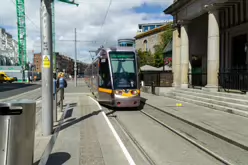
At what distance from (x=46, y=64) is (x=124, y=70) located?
22.6 feet

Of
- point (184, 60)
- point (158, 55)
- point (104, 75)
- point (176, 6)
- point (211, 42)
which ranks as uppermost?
point (176, 6)

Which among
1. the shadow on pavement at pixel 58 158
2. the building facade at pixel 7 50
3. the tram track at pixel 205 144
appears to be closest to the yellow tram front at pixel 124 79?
the tram track at pixel 205 144

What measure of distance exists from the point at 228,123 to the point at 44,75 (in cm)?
658

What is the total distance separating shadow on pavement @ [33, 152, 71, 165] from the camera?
605 centimetres

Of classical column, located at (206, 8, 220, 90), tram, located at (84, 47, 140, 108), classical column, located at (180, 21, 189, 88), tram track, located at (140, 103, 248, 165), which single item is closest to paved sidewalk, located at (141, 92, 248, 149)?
tram track, located at (140, 103, 248, 165)

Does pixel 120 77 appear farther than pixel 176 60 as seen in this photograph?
No

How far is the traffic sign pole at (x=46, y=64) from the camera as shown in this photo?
866 centimetres

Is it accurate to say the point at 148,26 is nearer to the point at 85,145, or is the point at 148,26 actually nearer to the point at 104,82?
the point at 104,82

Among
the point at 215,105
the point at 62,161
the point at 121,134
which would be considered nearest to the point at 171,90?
the point at 215,105

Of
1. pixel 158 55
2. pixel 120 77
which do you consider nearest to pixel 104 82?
pixel 120 77

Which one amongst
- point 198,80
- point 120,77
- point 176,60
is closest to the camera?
point 120,77

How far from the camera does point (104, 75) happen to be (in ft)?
51.4

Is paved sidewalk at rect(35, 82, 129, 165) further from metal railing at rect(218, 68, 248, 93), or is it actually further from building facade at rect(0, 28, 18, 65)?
building facade at rect(0, 28, 18, 65)

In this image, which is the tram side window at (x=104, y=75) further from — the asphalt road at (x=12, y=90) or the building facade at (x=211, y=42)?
the asphalt road at (x=12, y=90)
